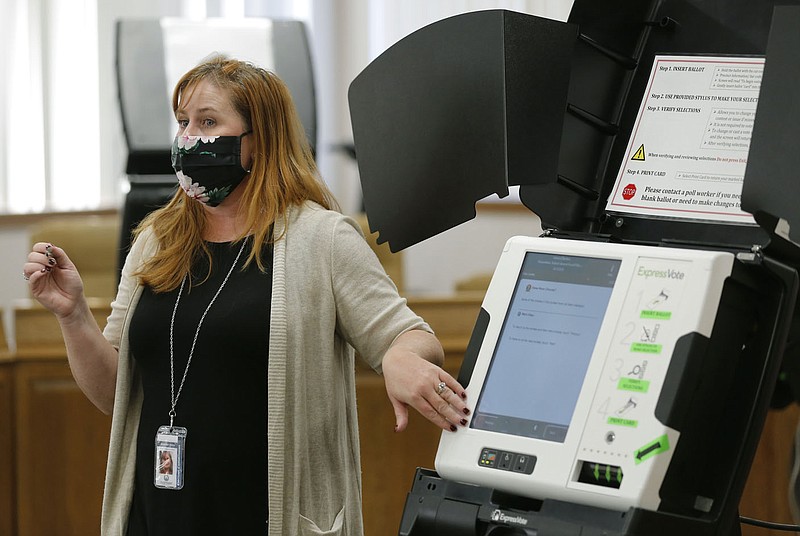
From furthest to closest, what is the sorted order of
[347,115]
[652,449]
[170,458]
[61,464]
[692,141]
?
[347,115] → [61,464] → [170,458] → [692,141] → [652,449]

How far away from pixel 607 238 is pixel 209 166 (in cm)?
68

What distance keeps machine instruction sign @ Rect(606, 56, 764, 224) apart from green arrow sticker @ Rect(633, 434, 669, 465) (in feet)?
1.03

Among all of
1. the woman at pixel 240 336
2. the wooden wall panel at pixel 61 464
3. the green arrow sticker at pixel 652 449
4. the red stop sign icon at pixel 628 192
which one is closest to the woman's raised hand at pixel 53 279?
the woman at pixel 240 336

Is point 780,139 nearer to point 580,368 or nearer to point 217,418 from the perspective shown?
point 580,368

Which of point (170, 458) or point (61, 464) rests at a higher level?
point (170, 458)

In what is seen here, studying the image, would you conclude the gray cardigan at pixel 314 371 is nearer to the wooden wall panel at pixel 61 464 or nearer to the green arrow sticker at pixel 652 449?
the green arrow sticker at pixel 652 449

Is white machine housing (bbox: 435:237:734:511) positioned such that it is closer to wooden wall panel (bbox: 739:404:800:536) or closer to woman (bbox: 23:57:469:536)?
woman (bbox: 23:57:469:536)

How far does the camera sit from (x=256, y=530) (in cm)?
161

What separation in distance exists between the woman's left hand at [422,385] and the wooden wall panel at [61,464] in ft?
5.68

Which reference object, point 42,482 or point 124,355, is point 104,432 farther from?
point 124,355

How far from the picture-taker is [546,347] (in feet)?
4.02

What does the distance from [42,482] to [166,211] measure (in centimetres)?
149

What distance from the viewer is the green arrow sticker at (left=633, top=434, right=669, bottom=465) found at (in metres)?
1.11

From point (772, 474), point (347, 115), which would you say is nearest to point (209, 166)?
point (772, 474)
